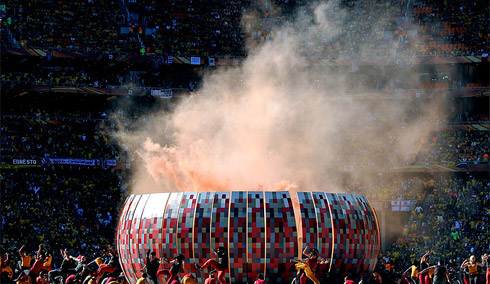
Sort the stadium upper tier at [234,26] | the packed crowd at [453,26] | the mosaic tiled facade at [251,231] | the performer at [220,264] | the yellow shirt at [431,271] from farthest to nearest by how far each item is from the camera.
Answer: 1. the stadium upper tier at [234,26]
2. the packed crowd at [453,26]
3. the yellow shirt at [431,271]
4. the mosaic tiled facade at [251,231]
5. the performer at [220,264]

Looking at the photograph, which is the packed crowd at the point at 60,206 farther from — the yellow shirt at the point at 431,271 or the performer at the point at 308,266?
the performer at the point at 308,266

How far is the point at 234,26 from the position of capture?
151 ft

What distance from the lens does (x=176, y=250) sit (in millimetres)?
14234

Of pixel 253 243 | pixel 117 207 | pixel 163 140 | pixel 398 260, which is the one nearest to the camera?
pixel 253 243

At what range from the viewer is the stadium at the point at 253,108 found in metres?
36.4

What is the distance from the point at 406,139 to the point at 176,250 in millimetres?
30497

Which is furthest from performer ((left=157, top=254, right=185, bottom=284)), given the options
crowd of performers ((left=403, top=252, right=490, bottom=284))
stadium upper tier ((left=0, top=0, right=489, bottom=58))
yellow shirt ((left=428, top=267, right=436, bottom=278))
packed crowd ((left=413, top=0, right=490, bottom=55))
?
packed crowd ((left=413, top=0, right=490, bottom=55))

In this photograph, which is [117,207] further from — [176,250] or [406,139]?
[176,250]

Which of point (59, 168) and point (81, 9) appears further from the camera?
point (81, 9)

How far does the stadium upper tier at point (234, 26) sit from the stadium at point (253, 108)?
11 cm

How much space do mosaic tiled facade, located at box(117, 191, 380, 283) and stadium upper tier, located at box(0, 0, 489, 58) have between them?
30.0 metres

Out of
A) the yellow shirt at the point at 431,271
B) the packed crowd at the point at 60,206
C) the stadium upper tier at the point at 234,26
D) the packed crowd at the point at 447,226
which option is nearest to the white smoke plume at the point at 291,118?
the stadium upper tier at the point at 234,26

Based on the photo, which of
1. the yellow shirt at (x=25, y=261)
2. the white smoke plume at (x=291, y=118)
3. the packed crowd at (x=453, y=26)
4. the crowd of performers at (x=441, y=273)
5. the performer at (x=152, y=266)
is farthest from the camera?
the packed crowd at (x=453, y=26)

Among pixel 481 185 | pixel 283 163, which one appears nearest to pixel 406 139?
pixel 481 185
